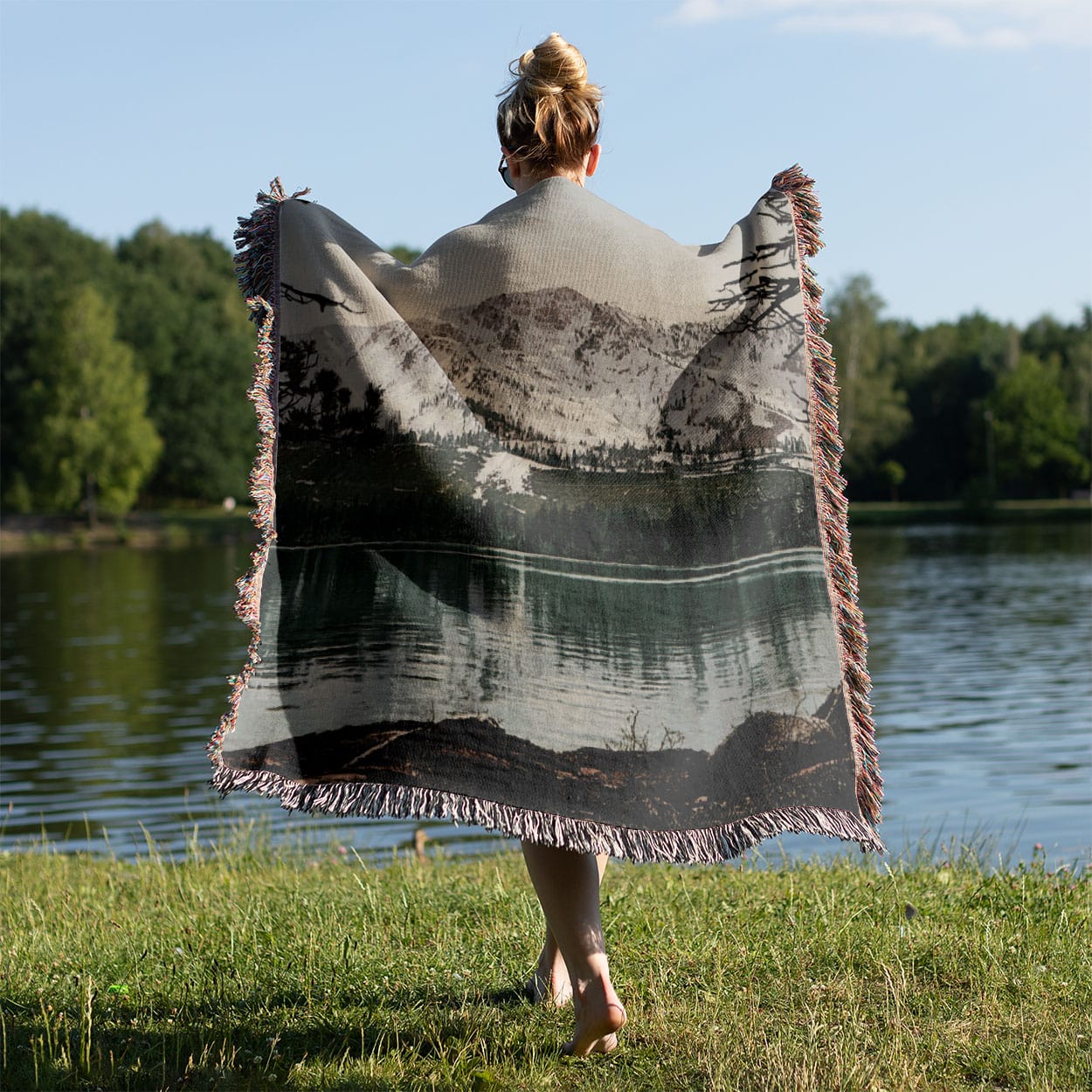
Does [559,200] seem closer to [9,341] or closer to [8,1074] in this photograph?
[8,1074]

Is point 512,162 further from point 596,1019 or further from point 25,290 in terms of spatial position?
point 25,290

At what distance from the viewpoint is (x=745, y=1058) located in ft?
9.07

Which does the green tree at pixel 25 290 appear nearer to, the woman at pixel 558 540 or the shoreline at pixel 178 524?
the shoreline at pixel 178 524

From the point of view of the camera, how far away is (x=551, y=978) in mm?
3232

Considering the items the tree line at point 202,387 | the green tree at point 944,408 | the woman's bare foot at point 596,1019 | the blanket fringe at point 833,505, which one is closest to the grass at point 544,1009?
the woman's bare foot at point 596,1019

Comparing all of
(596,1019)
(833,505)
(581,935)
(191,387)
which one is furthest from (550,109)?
(191,387)

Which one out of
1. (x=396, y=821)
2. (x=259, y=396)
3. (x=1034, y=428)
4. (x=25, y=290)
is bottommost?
(x=396, y=821)

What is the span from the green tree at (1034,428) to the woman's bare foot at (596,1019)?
222 ft

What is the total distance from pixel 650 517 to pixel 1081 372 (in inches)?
2842

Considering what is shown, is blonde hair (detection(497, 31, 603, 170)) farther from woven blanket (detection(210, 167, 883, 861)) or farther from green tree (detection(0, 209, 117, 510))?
green tree (detection(0, 209, 117, 510))

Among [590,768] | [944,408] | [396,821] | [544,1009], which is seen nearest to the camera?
[590,768]

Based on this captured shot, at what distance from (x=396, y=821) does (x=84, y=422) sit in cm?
4379

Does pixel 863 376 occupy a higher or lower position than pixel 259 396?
higher

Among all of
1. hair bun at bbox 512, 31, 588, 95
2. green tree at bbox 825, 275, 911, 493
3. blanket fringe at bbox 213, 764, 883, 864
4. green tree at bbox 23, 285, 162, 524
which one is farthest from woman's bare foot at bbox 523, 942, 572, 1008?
green tree at bbox 825, 275, 911, 493
